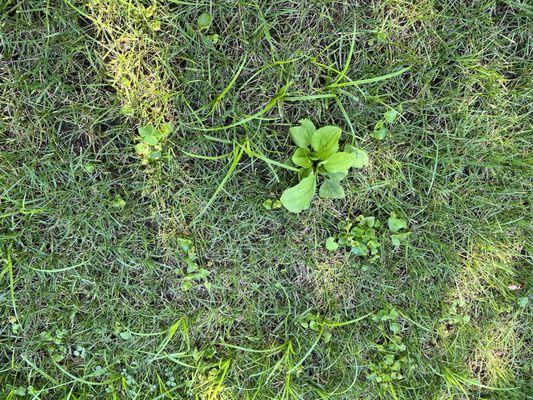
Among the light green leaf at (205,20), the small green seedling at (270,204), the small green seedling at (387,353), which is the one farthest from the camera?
the small green seedling at (387,353)

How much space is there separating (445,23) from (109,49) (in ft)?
4.64

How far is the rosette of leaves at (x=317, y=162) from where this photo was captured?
1833 mm

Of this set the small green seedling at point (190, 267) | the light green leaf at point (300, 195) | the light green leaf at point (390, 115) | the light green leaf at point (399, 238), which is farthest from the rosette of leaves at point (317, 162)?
the small green seedling at point (190, 267)

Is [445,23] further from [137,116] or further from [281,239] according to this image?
Answer: [137,116]

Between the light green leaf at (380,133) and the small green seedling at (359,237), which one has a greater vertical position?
the light green leaf at (380,133)

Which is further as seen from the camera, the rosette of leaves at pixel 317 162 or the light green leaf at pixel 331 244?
the light green leaf at pixel 331 244

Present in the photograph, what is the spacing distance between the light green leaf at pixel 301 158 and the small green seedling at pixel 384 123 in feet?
1.04

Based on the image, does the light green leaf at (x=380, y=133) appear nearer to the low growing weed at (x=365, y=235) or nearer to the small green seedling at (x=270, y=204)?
the low growing weed at (x=365, y=235)

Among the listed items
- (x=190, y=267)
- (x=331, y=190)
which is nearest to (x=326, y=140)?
(x=331, y=190)

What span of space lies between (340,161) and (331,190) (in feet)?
0.47

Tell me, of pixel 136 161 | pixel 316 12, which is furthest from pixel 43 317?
pixel 316 12

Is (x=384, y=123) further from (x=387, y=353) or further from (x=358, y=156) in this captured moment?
(x=387, y=353)

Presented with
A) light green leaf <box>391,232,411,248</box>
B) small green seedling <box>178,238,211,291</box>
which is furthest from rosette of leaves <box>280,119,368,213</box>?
small green seedling <box>178,238,211,291</box>

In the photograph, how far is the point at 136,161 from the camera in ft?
6.30
